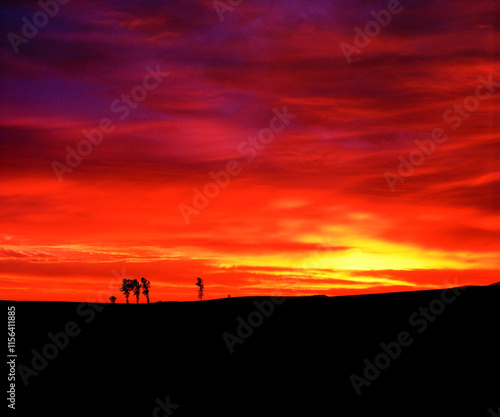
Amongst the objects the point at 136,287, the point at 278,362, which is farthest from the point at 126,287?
the point at 278,362

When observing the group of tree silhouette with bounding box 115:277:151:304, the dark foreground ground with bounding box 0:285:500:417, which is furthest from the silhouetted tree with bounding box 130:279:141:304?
the dark foreground ground with bounding box 0:285:500:417

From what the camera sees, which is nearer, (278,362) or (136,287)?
(278,362)

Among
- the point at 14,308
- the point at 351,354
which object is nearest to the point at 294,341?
the point at 351,354

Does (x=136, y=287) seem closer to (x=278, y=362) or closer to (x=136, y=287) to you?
(x=136, y=287)

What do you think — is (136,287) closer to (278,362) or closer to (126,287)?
(126,287)

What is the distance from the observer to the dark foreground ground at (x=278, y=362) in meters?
20.1

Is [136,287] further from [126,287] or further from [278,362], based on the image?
[278,362]

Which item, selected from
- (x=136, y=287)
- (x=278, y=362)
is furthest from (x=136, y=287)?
(x=278, y=362)

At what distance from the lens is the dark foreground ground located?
20.1m

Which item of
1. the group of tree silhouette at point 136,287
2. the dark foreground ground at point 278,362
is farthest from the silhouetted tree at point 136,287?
the dark foreground ground at point 278,362

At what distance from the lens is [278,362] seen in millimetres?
24578

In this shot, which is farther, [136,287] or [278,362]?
[136,287]

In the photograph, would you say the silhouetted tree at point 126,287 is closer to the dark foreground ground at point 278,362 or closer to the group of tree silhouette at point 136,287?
the group of tree silhouette at point 136,287

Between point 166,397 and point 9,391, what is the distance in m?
A: 5.74
